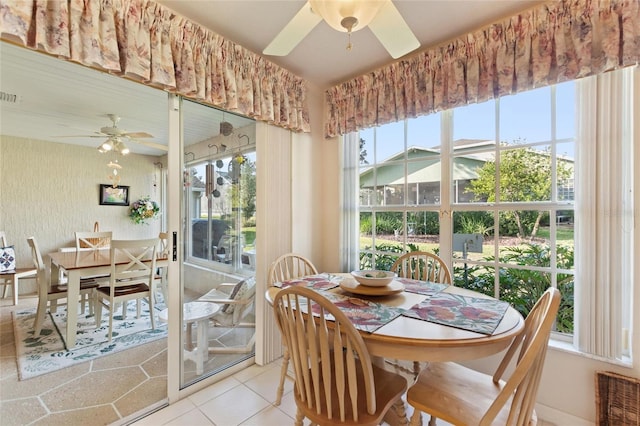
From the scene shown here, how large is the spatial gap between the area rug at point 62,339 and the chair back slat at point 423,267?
2.53 metres

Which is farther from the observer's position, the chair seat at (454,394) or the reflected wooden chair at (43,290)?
the reflected wooden chair at (43,290)

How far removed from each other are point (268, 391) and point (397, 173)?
2015 millimetres

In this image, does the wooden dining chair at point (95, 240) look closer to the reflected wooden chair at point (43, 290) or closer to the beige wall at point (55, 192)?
the beige wall at point (55, 192)

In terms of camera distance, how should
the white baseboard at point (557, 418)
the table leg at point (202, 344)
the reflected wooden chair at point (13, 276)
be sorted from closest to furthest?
the white baseboard at point (557, 418)
the table leg at point (202, 344)
the reflected wooden chair at point (13, 276)

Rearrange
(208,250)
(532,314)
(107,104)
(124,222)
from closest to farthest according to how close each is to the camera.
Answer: (532,314), (208,250), (107,104), (124,222)

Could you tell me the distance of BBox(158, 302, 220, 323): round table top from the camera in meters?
1.98

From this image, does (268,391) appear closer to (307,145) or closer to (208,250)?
(208,250)

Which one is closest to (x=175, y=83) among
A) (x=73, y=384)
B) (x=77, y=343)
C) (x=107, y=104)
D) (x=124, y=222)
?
(x=107, y=104)

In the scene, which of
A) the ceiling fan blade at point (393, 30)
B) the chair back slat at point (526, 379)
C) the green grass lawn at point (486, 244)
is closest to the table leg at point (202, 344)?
the green grass lawn at point (486, 244)

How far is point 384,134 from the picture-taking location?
2.55 meters

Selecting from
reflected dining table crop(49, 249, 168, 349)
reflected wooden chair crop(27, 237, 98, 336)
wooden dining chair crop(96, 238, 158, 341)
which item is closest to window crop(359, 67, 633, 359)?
wooden dining chair crop(96, 238, 158, 341)

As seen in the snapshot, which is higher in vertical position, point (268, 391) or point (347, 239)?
point (347, 239)

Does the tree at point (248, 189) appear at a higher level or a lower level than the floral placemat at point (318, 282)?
higher

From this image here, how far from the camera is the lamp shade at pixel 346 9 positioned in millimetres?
1046
